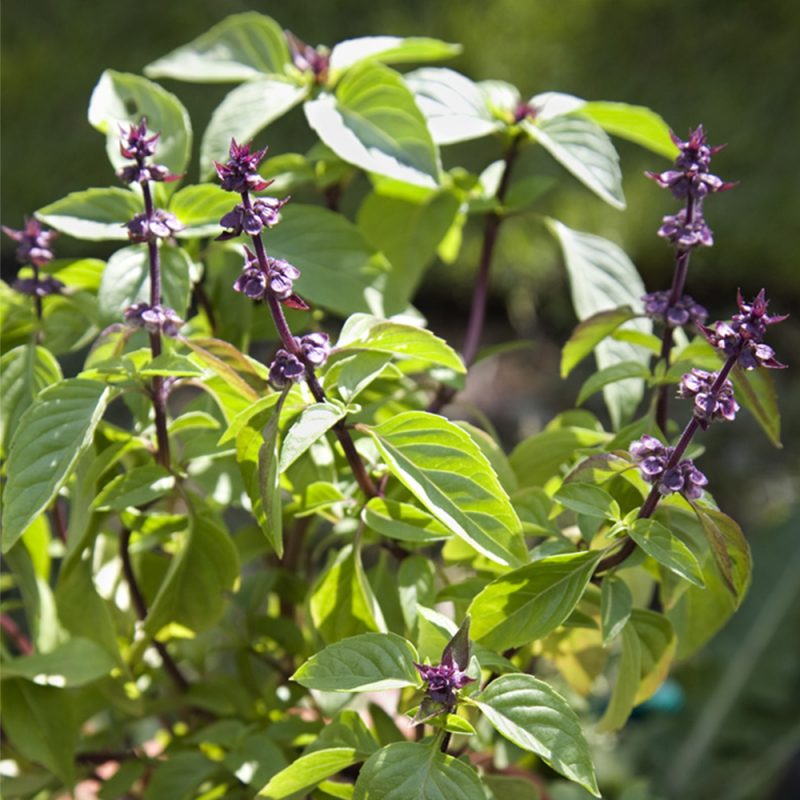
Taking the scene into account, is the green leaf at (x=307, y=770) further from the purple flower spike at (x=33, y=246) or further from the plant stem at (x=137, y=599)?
the purple flower spike at (x=33, y=246)

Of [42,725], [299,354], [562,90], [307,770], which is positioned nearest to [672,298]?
[299,354]

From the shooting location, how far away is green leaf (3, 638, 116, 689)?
2.46ft

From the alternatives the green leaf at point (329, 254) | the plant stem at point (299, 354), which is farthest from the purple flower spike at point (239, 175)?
the green leaf at point (329, 254)

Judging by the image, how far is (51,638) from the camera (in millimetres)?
808

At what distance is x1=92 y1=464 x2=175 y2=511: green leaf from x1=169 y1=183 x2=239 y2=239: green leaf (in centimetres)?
16

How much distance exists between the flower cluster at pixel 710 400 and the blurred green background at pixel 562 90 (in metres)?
1.48

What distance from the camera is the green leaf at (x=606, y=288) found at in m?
0.81

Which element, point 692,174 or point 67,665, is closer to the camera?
point 692,174

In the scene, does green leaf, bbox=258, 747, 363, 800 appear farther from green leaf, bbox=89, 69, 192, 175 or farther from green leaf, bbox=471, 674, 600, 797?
green leaf, bbox=89, 69, 192, 175

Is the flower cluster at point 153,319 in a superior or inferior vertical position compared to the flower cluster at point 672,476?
superior

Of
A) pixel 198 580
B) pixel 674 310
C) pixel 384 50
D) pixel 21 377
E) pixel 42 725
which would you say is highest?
pixel 384 50

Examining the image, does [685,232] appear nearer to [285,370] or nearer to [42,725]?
[285,370]

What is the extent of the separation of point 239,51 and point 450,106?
179mm

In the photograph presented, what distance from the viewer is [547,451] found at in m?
0.78
